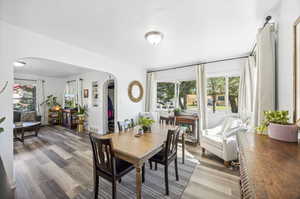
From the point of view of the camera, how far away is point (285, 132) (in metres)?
0.97

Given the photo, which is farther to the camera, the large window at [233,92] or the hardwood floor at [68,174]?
the large window at [233,92]

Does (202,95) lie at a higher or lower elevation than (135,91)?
lower

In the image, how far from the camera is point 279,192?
0.45 meters

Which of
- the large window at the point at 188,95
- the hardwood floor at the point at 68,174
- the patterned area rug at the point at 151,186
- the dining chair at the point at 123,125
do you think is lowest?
the patterned area rug at the point at 151,186

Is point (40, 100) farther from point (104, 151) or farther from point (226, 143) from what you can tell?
point (226, 143)

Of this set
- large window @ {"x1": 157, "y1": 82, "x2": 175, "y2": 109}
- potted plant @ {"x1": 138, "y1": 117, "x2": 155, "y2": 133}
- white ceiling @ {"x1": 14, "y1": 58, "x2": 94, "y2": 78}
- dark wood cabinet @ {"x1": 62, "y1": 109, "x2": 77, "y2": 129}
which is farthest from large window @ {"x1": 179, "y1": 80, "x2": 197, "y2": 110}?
dark wood cabinet @ {"x1": 62, "y1": 109, "x2": 77, "y2": 129}

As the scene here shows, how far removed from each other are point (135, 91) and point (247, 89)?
127 inches

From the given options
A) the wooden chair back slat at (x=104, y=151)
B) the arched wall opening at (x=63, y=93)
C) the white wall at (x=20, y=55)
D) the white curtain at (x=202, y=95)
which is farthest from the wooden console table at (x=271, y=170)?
the arched wall opening at (x=63, y=93)

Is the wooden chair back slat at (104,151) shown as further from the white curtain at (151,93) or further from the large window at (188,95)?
the large window at (188,95)

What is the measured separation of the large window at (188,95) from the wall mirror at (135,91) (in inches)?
58.0

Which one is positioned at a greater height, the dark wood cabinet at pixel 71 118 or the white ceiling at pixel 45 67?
the white ceiling at pixel 45 67

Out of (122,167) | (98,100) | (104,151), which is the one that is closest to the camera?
(104,151)

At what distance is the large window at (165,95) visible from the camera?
14.7ft

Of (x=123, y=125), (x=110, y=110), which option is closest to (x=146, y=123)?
(x=123, y=125)
